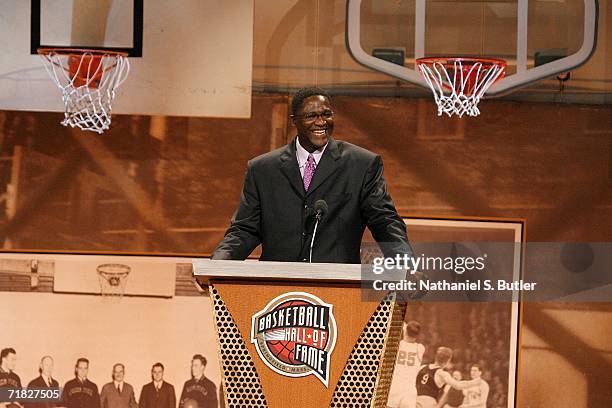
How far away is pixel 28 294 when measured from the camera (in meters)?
6.69

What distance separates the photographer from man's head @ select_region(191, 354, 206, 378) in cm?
664

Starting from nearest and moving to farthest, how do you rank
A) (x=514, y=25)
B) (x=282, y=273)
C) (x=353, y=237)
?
(x=282, y=273) < (x=353, y=237) < (x=514, y=25)

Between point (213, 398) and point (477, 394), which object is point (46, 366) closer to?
point (213, 398)

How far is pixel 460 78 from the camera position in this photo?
20.5 feet

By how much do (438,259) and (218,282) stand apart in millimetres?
3506

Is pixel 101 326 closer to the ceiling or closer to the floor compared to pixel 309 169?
closer to the floor

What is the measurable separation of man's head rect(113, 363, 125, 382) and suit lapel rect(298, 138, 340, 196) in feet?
10.7

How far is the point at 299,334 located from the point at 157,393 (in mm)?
3500

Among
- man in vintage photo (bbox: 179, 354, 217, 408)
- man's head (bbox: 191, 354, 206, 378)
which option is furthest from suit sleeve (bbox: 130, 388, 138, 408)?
man's head (bbox: 191, 354, 206, 378)

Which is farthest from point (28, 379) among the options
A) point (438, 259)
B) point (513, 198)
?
point (513, 198)

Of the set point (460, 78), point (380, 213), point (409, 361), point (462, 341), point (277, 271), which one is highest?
point (460, 78)

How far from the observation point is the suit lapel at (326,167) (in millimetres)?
3783

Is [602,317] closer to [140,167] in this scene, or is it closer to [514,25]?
[514,25]

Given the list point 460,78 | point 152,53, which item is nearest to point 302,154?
point 460,78
